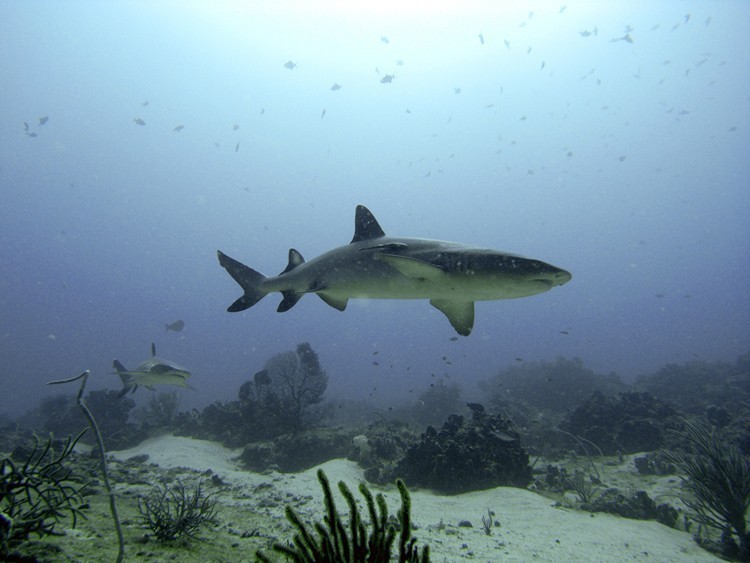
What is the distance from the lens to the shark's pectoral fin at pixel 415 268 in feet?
14.1

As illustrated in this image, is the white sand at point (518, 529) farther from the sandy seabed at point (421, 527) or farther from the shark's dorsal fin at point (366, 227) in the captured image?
the shark's dorsal fin at point (366, 227)

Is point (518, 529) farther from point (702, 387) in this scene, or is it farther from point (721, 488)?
point (702, 387)

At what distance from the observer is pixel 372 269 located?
5316 millimetres

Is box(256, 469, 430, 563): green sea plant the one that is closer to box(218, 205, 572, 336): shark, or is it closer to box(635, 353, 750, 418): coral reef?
box(218, 205, 572, 336): shark

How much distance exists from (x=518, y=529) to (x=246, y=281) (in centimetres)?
642

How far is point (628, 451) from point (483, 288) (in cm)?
1094

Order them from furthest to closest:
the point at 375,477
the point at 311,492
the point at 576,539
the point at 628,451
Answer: the point at 628,451
the point at 375,477
the point at 311,492
the point at 576,539

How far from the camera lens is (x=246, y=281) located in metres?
6.94

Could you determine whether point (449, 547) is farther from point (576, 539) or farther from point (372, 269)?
point (372, 269)

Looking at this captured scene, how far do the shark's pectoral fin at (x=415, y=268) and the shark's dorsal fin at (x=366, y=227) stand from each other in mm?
1372

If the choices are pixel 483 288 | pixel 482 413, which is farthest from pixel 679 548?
pixel 483 288

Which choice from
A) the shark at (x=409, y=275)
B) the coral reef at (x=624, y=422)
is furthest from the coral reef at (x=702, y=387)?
the shark at (x=409, y=275)

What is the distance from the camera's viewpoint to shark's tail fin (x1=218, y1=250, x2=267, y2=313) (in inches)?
268

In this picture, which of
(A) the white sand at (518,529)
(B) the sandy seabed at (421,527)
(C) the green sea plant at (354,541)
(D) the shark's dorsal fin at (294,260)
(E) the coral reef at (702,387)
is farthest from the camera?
(E) the coral reef at (702,387)
